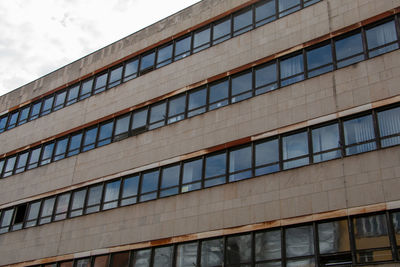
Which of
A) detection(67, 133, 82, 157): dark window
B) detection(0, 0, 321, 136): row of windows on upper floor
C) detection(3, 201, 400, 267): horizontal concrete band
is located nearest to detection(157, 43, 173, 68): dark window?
detection(0, 0, 321, 136): row of windows on upper floor

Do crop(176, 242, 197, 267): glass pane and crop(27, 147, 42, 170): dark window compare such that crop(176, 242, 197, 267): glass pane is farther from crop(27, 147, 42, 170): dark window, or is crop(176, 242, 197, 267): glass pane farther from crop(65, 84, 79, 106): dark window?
crop(65, 84, 79, 106): dark window

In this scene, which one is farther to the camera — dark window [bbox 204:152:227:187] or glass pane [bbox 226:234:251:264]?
dark window [bbox 204:152:227:187]

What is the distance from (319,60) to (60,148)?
16.9 m

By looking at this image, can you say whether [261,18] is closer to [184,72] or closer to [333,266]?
[184,72]

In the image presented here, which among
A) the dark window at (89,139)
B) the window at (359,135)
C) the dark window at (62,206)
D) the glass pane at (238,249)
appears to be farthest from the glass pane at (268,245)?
the dark window at (89,139)

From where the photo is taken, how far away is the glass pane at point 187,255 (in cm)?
2066

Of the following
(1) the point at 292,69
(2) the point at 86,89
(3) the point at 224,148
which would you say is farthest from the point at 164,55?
(1) the point at 292,69

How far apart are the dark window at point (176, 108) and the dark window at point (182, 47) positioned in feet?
8.80

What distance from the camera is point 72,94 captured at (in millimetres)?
31578

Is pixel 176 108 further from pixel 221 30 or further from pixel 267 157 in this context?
pixel 267 157

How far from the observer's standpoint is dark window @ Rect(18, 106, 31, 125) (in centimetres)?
3369

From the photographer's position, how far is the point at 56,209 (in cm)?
2744

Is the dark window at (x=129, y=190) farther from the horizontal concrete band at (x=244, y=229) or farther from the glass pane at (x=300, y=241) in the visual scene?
the glass pane at (x=300, y=241)

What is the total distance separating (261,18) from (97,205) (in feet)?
42.5
